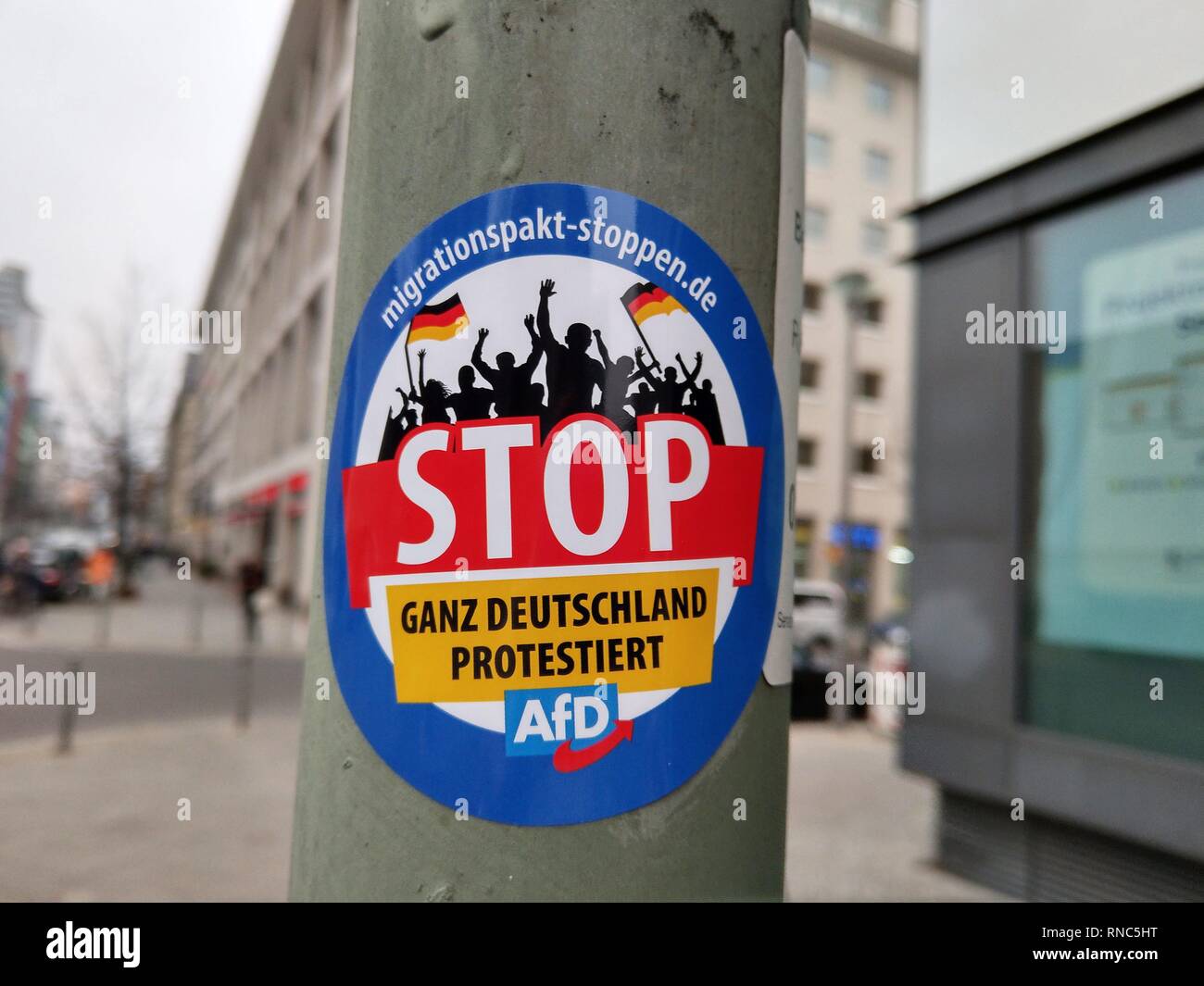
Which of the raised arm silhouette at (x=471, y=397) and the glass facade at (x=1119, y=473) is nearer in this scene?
the raised arm silhouette at (x=471, y=397)

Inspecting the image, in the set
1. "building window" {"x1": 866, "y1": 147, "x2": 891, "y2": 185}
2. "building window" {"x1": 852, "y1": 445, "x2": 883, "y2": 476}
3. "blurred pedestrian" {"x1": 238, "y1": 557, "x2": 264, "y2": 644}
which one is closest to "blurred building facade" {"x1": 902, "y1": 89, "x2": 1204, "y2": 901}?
"blurred pedestrian" {"x1": 238, "y1": 557, "x2": 264, "y2": 644}

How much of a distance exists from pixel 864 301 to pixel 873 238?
3.96 m

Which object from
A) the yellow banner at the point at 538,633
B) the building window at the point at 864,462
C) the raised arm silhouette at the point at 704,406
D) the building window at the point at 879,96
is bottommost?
the yellow banner at the point at 538,633

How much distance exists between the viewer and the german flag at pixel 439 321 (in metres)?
1.35

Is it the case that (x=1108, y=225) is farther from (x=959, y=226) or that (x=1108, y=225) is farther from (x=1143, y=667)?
(x=1143, y=667)

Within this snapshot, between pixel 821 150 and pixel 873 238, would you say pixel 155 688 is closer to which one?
pixel 821 150

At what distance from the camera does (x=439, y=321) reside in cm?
136

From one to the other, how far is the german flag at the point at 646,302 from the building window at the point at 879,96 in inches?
1566

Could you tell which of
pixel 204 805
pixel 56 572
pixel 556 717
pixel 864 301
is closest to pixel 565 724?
pixel 556 717

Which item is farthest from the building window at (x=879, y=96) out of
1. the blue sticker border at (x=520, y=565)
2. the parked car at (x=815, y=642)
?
the blue sticker border at (x=520, y=565)

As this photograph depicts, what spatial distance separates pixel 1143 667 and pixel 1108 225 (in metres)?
2.61

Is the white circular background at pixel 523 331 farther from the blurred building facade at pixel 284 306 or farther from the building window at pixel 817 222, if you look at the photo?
the building window at pixel 817 222

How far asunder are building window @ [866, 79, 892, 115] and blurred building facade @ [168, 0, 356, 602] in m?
20.2
